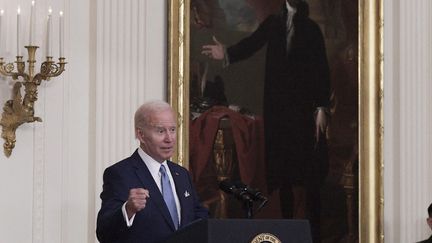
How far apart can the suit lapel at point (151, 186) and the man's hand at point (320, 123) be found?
2729 mm

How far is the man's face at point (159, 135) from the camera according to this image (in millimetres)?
5609

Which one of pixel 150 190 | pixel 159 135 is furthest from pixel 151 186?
Result: pixel 159 135

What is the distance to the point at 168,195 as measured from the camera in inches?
223

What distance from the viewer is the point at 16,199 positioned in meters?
6.58

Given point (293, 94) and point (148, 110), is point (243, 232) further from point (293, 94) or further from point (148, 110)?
point (293, 94)

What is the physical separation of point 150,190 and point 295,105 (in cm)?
277

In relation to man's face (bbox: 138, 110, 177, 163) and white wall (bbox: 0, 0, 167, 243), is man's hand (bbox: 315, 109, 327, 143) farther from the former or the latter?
man's face (bbox: 138, 110, 177, 163)

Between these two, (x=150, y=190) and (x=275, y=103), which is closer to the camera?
(x=150, y=190)

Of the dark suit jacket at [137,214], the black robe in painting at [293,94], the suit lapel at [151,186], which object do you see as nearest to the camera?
the dark suit jacket at [137,214]

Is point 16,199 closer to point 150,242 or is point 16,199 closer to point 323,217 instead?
point 150,242

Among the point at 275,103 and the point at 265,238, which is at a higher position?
the point at 275,103

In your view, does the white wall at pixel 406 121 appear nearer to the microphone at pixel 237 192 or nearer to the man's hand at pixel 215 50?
the man's hand at pixel 215 50

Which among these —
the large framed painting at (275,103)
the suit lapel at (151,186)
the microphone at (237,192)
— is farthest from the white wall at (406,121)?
the microphone at (237,192)

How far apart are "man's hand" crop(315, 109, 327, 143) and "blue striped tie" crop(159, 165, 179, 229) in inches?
103
